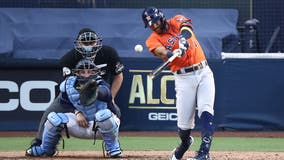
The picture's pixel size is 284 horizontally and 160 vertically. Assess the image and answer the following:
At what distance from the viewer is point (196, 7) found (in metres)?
14.6

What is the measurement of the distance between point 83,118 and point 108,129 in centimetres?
30

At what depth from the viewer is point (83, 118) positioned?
7.70 meters

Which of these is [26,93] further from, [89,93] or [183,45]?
[183,45]

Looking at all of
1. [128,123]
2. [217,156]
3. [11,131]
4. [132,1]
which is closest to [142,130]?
[128,123]

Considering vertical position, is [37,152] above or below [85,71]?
below

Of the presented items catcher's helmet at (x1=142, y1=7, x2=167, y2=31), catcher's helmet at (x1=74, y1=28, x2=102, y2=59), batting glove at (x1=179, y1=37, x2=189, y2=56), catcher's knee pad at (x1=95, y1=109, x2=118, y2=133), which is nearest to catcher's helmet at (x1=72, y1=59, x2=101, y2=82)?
catcher's helmet at (x1=74, y1=28, x2=102, y2=59)

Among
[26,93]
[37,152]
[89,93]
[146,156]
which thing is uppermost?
[89,93]

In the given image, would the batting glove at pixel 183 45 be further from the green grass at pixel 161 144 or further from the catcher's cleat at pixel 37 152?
the green grass at pixel 161 144

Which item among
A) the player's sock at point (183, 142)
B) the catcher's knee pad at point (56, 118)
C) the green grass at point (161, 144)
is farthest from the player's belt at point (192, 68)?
the green grass at point (161, 144)

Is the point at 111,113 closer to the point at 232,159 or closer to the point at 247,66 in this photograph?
the point at 232,159

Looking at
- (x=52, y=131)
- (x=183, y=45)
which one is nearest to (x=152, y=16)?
(x=183, y=45)

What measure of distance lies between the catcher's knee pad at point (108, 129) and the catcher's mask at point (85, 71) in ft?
1.36

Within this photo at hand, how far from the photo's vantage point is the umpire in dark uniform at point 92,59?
7852 mm

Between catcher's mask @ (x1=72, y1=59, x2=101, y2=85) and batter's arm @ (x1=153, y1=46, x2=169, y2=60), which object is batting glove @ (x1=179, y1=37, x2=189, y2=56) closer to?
batter's arm @ (x1=153, y1=46, x2=169, y2=60)
